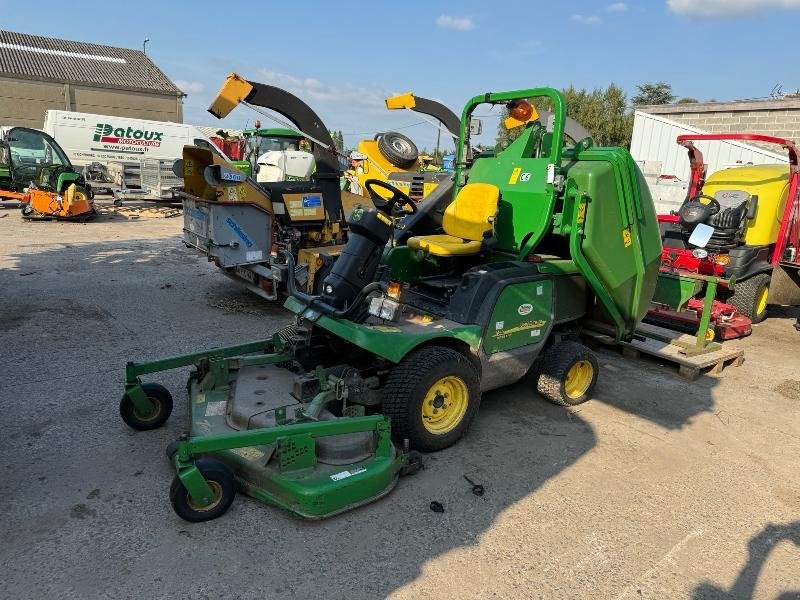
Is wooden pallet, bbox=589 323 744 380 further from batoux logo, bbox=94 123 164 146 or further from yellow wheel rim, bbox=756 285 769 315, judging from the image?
batoux logo, bbox=94 123 164 146

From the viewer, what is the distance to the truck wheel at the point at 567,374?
176 inches

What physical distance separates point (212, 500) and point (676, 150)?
536 inches

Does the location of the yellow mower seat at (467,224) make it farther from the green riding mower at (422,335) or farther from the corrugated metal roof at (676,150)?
the corrugated metal roof at (676,150)

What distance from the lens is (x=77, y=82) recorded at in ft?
109

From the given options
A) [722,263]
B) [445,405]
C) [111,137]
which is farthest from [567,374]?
[111,137]

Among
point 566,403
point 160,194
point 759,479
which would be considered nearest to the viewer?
point 759,479

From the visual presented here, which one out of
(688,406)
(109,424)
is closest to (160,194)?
(109,424)

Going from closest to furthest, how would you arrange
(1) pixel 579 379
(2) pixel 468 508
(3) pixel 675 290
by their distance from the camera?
1. (2) pixel 468 508
2. (1) pixel 579 379
3. (3) pixel 675 290

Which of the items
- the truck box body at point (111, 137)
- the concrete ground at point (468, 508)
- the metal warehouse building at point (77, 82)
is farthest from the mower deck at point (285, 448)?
the metal warehouse building at point (77, 82)

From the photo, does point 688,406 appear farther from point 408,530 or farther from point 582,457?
point 408,530

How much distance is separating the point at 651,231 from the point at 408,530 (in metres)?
3.14

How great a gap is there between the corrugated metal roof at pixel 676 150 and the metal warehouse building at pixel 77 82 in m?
30.1

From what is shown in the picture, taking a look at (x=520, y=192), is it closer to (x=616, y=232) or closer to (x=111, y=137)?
(x=616, y=232)

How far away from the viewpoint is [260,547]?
9.18 ft
